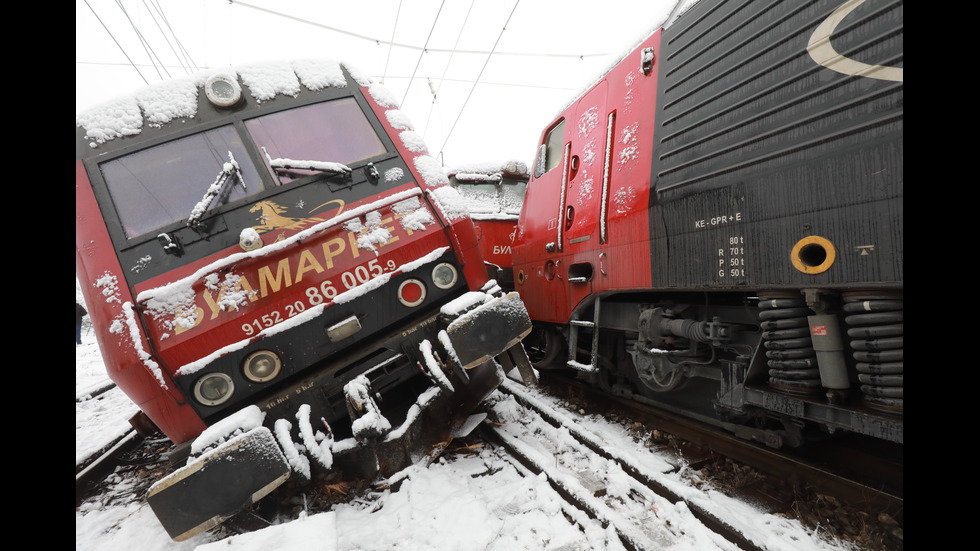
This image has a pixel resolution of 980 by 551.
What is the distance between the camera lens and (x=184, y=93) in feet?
9.93

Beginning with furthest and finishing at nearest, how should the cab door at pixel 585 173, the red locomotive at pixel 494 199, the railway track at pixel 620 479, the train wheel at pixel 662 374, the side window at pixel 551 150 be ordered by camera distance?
the red locomotive at pixel 494 199, the side window at pixel 551 150, the cab door at pixel 585 173, the train wheel at pixel 662 374, the railway track at pixel 620 479

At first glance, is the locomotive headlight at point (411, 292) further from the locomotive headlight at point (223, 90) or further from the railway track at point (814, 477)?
the railway track at point (814, 477)

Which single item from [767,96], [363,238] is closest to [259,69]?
[363,238]

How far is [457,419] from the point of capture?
3371 millimetres

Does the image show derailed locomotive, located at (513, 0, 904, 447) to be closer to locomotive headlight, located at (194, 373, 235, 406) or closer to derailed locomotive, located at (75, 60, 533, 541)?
derailed locomotive, located at (75, 60, 533, 541)

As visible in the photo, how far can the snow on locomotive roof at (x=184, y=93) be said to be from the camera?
2.84m

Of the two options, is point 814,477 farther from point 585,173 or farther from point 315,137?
point 315,137

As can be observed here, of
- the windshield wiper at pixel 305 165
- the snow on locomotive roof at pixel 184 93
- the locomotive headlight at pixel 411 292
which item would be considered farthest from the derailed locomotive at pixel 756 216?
the snow on locomotive roof at pixel 184 93

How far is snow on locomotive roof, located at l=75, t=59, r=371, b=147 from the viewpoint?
284 centimetres

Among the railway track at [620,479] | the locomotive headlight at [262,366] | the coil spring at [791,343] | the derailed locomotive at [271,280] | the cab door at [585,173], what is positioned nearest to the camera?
the coil spring at [791,343]

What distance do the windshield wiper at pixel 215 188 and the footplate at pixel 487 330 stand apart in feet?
5.76

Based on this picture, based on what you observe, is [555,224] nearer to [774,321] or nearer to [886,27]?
[774,321]

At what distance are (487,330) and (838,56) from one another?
2222 mm
